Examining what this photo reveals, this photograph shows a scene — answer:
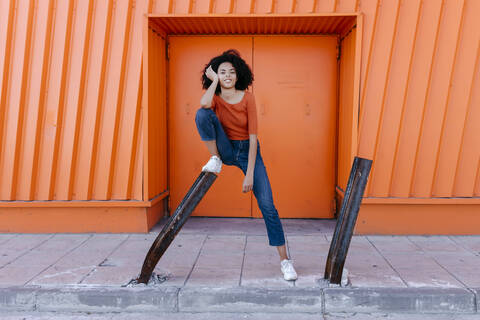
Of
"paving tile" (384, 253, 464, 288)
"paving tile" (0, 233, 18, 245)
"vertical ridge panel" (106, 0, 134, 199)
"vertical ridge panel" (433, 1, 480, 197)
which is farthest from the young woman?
"paving tile" (0, 233, 18, 245)

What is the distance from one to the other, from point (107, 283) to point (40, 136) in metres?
2.60

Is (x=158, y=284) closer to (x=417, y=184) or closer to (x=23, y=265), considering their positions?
(x=23, y=265)

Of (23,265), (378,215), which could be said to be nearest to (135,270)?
(23,265)

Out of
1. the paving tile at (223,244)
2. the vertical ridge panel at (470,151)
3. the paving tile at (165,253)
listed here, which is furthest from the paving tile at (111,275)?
the vertical ridge panel at (470,151)

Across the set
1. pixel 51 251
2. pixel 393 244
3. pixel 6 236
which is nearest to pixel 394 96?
pixel 393 244

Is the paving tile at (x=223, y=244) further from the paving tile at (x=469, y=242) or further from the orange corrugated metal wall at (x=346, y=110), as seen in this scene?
the paving tile at (x=469, y=242)

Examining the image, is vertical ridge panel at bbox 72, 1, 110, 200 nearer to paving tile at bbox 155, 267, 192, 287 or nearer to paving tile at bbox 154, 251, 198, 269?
paving tile at bbox 154, 251, 198, 269

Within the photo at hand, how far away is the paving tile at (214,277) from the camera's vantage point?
3.85 meters

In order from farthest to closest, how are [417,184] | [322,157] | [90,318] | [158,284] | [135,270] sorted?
[322,157] < [417,184] < [135,270] < [158,284] < [90,318]

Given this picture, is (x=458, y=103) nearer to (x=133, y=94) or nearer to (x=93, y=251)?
(x=133, y=94)

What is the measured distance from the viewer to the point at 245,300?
3.63 m

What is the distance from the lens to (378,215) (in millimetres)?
5551

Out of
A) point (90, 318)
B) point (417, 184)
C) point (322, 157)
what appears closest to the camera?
point (90, 318)

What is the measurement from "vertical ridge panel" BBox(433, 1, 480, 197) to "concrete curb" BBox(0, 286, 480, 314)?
82.7 inches
